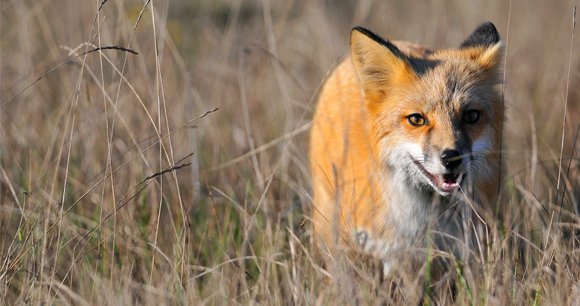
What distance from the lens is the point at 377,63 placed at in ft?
10.6

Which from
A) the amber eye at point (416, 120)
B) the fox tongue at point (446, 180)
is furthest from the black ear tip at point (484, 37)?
the fox tongue at point (446, 180)

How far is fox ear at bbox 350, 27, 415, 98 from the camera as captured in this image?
10.2 ft

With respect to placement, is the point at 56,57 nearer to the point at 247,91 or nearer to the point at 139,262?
the point at 247,91

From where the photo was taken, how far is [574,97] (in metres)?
5.98

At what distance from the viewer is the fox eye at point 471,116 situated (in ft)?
9.60

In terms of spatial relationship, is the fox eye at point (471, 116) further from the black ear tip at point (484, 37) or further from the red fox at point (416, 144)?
the black ear tip at point (484, 37)

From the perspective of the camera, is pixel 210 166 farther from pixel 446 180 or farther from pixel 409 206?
pixel 446 180

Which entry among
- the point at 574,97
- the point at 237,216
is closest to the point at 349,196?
the point at 237,216

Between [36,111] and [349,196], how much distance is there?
3.74m

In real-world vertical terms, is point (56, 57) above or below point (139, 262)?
above

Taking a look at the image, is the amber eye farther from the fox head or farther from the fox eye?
the fox eye

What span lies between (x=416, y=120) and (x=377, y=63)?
0.54 m

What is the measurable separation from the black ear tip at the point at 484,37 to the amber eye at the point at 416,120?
33.3 inches

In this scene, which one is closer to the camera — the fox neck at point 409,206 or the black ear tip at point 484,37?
the fox neck at point 409,206
